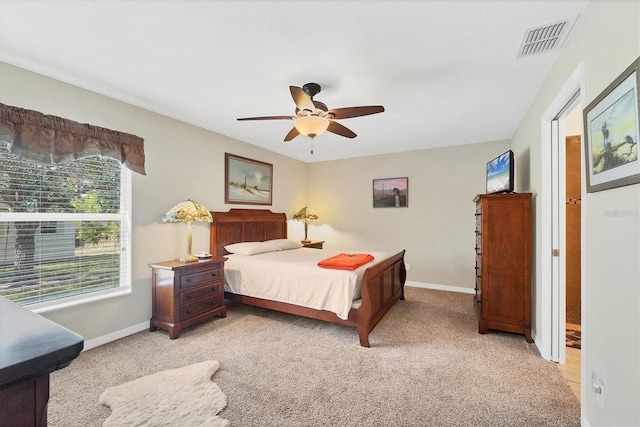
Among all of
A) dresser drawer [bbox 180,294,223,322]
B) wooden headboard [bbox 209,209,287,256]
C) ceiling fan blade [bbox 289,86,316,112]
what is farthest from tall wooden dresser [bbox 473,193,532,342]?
wooden headboard [bbox 209,209,287,256]

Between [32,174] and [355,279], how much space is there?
9.96ft

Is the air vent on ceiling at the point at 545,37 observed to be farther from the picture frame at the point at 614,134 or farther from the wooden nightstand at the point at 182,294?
the wooden nightstand at the point at 182,294

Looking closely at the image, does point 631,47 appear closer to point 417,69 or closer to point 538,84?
point 417,69

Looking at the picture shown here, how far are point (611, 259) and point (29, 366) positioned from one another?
2250mm

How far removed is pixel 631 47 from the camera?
1.23 metres

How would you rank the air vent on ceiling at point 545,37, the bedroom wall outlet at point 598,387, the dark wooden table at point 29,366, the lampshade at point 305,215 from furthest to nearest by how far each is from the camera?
1. the lampshade at point 305,215
2. the air vent on ceiling at point 545,37
3. the bedroom wall outlet at point 598,387
4. the dark wooden table at point 29,366

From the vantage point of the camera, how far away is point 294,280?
3.15 meters

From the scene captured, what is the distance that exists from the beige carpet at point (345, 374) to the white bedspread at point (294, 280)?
350mm

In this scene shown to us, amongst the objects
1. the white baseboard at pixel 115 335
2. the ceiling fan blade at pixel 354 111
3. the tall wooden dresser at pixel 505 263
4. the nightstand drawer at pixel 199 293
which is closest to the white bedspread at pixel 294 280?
the nightstand drawer at pixel 199 293

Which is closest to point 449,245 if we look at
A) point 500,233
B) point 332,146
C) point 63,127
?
point 500,233

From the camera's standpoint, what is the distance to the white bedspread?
2.85m

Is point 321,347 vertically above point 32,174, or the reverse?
point 32,174

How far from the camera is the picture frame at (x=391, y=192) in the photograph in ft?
16.7

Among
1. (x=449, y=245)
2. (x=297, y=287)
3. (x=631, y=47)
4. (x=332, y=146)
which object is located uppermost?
(x=332, y=146)
